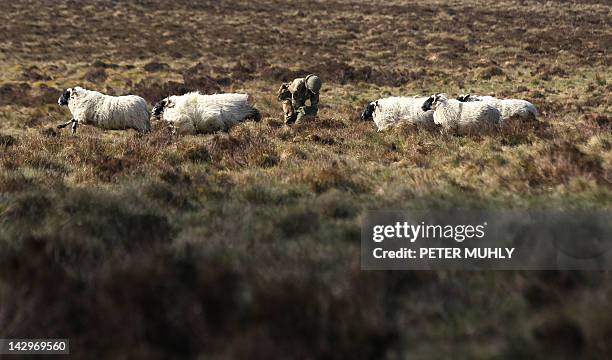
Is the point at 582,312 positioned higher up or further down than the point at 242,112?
further down

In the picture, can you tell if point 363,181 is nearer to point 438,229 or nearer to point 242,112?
point 438,229

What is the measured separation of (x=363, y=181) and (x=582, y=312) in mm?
3533

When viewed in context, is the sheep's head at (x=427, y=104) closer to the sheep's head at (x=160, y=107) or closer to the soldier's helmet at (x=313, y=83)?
the soldier's helmet at (x=313, y=83)

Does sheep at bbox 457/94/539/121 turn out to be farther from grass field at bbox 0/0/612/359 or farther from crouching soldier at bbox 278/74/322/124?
crouching soldier at bbox 278/74/322/124

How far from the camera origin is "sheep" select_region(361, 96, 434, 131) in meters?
11.4

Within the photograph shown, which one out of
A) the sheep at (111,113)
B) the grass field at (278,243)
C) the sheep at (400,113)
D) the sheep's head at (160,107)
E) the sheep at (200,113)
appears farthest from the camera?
the sheep's head at (160,107)

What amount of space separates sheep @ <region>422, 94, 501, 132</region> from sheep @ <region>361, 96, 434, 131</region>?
1.60 feet

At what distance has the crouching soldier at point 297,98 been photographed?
1330 centimetres

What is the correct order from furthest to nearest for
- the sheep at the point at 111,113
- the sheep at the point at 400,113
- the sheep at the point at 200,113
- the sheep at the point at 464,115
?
the sheep at the point at 111,113, the sheep at the point at 200,113, the sheep at the point at 400,113, the sheep at the point at 464,115

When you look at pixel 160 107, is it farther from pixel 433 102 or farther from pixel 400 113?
pixel 433 102

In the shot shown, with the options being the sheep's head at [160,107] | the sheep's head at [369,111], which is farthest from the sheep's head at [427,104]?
the sheep's head at [160,107]

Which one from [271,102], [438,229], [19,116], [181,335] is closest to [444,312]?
[438,229]

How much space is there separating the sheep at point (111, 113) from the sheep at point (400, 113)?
6602 mm

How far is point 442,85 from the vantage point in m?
22.8
